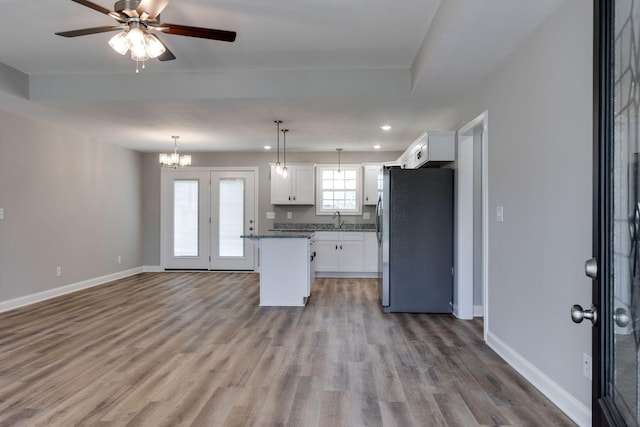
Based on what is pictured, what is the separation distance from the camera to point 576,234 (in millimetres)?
2131

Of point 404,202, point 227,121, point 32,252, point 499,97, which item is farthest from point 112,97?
point 499,97

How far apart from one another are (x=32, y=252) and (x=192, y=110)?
2820mm

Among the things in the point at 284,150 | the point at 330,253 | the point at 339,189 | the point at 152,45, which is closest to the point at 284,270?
the point at 330,253

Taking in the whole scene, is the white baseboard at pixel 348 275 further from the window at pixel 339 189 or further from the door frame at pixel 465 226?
the door frame at pixel 465 226

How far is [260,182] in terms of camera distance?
769 centimetres

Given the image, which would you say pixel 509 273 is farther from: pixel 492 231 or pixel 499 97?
pixel 499 97

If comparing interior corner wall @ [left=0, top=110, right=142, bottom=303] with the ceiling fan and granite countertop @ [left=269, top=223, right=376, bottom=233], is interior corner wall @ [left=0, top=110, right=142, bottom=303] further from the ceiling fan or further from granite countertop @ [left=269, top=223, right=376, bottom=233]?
the ceiling fan

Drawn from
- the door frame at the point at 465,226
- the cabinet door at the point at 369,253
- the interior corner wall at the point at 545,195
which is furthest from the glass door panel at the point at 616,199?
the cabinet door at the point at 369,253

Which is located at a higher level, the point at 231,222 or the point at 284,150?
the point at 284,150

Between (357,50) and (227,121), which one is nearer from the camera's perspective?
(357,50)

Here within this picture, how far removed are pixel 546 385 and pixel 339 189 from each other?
17.9 ft

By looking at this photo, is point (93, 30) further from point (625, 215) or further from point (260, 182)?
point (260, 182)

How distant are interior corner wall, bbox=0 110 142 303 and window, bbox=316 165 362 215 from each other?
363cm

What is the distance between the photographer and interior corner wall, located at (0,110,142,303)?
4672 mm
